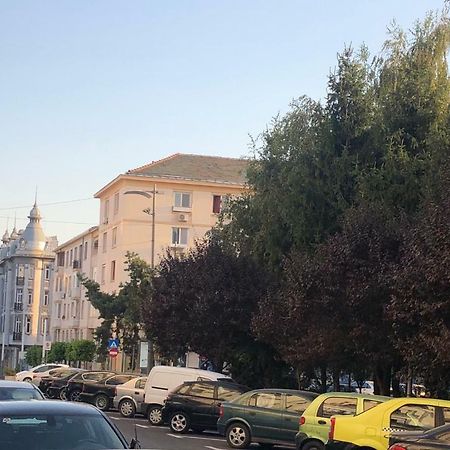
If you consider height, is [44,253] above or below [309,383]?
above

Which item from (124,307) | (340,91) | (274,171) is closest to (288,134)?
(274,171)

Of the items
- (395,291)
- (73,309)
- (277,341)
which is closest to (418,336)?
(395,291)

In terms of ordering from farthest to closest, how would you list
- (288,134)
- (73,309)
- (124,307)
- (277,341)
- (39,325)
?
(39,325) → (73,309) → (124,307) → (288,134) → (277,341)

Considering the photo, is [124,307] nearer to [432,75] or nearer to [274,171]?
[274,171]

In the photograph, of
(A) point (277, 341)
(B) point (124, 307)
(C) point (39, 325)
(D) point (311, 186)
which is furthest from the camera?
(C) point (39, 325)

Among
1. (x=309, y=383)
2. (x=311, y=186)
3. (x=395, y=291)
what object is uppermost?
(x=311, y=186)

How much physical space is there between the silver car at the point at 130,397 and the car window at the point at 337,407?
14271 mm

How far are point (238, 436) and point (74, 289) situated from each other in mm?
59330

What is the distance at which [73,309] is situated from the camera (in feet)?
261

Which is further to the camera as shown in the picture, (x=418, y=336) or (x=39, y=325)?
(x=39, y=325)

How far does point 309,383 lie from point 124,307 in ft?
64.7

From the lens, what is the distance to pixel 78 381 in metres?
36.3

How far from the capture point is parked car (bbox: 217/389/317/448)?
70.3ft

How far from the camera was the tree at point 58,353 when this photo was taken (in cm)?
6917
